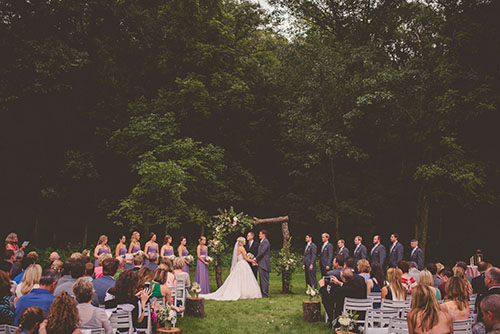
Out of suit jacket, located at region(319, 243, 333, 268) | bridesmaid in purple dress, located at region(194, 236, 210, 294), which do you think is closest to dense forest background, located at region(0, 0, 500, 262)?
bridesmaid in purple dress, located at region(194, 236, 210, 294)

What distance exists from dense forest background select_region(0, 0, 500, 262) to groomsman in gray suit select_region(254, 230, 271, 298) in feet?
19.4

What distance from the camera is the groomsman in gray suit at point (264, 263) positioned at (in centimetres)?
1370

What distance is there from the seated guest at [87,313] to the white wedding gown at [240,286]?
809 centimetres

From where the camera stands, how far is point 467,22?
66.2ft

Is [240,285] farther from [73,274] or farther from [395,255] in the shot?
[73,274]

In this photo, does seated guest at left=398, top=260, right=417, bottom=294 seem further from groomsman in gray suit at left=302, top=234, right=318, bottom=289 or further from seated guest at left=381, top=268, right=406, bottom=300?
groomsman in gray suit at left=302, top=234, right=318, bottom=289

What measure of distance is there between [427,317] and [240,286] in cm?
904

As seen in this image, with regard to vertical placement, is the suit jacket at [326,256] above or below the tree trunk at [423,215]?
below

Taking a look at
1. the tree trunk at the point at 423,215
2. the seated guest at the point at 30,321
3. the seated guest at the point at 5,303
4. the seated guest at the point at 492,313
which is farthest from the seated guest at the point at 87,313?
the tree trunk at the point at 423,215

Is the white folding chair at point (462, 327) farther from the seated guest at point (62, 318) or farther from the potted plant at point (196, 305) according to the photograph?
the potted plant at point (196, 305)

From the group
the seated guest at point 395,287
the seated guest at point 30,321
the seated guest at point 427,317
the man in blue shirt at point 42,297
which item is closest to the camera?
the seated guest at point 30,321

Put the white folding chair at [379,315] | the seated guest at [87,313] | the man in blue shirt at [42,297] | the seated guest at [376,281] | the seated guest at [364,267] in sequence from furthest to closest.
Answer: the seated guest at [364,267]
the seated guest at [376,281]
the white folding chair at [379,315]
the man in blue shirt at [42,297]
the seated guest at [87,313]

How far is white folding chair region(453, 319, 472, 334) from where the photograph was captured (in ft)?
19.1

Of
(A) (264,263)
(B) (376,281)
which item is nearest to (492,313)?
(B) (376,281)
